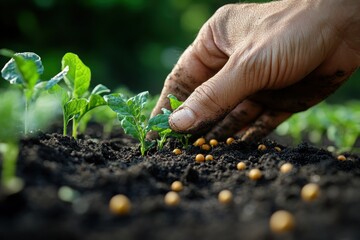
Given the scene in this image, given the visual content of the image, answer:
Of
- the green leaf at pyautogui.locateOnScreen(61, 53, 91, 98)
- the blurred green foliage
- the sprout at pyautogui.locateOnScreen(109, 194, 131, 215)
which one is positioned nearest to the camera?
the sprout at pyautogui.locateOnScreen(109, 194, 131, 215)

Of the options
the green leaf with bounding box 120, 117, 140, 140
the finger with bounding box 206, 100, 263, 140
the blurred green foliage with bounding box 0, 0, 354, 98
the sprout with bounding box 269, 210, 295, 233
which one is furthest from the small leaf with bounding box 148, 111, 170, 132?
the blurred green foliage with bounding box 0, 0, 354, 98

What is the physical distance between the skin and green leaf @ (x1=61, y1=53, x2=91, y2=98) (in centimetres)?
66

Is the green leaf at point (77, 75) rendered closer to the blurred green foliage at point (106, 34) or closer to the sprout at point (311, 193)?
the sprout at point (311, 193)

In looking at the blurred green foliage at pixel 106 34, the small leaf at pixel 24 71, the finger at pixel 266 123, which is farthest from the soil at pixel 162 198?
the blurred green foliage at pixel 106 34

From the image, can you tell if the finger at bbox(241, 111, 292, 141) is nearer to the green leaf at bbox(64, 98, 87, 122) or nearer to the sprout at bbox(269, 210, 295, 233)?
the green leaf at bbox(64, 98, 87, 122)

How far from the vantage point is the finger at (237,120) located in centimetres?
369

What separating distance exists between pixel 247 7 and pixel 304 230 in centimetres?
217

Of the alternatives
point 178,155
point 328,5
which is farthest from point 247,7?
point 178,155

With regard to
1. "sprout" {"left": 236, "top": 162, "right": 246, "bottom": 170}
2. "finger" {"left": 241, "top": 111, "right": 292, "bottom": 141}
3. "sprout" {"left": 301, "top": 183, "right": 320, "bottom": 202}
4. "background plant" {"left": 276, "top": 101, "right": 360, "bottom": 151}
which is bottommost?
"background plant" {"left": 276, "top": 101, "right": 360, "bottom": 151}

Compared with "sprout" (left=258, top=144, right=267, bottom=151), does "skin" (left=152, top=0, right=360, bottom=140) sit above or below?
above

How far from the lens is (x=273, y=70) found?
2891 millimetres

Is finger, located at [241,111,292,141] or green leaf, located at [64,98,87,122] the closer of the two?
green leaf, located at [64,98,87,122]

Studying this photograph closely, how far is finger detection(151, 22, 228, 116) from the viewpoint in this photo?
3418 millimetres

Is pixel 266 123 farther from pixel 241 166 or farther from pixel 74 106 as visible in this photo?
pixel 74 106
